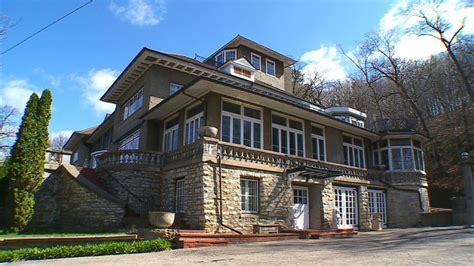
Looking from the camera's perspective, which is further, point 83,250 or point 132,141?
point 132,141

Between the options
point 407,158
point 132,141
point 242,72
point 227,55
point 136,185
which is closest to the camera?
point 136,185

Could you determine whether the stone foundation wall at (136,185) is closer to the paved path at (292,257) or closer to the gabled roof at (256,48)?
the paved path at (292,257)

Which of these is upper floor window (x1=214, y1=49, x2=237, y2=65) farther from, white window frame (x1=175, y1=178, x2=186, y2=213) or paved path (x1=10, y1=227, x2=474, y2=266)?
paved path (x1=10, y1=227, x2=474, y2=266)

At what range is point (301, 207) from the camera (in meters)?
16.6

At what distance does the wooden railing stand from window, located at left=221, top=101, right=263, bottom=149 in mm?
3571

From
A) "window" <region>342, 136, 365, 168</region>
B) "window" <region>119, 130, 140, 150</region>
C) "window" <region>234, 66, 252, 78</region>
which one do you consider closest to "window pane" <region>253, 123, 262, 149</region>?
"window" <region>119, 130, 140, 150</region>

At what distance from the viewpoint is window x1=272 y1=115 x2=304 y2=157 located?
17.1 m

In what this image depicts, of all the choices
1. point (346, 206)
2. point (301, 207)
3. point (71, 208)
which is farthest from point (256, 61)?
point (71, 208)

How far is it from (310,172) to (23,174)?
1182cm

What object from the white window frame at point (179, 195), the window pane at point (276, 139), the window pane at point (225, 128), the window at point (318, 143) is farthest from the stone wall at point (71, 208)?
the window at point (318, 143)

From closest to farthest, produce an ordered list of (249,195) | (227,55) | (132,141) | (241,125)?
1. (249,195)
2. (241,125)
3. (132,141)
4. (227,55)

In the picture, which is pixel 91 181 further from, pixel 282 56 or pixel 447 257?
pixel 282 56

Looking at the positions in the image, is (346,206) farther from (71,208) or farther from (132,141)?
(71,208)

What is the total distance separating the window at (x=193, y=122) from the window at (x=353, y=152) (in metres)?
10.4
